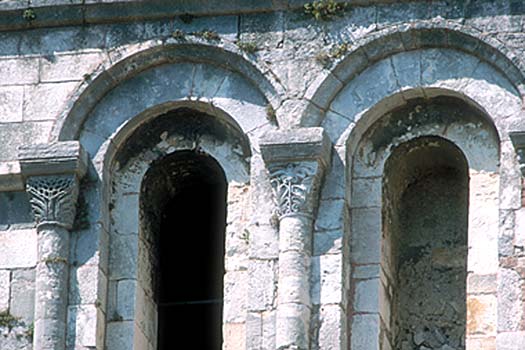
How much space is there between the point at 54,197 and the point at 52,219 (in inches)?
7.0

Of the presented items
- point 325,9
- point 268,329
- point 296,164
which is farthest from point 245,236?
point 325,9

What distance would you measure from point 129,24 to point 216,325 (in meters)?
2.54

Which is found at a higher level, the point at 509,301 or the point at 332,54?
the point at 332,54

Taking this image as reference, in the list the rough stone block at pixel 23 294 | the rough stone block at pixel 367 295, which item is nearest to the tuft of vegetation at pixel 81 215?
the rough stone block at pixel 23 294

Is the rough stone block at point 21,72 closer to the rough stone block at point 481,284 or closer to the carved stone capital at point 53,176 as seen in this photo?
the carved stone capital at point 53,176

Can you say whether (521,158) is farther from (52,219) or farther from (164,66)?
(52,219)

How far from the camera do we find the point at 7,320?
24.4 metres

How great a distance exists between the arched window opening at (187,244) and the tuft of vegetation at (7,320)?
117cm

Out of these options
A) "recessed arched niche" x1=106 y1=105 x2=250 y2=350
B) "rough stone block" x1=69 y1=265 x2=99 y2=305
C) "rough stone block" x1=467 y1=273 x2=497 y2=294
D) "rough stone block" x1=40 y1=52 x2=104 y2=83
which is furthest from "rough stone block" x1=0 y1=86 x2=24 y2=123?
"rough stone block" x1=467 y1=273 x2=497 y2=294

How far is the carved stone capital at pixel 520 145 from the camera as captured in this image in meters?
23.5

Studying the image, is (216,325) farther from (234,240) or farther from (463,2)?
(463,2)

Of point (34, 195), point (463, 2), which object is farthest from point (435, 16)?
point (34, 195)

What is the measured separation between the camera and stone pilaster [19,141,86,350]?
24062mm

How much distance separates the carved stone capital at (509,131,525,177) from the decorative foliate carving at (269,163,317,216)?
5.13 ft
